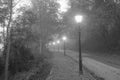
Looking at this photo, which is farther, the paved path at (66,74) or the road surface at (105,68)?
the road surface at (105,68)

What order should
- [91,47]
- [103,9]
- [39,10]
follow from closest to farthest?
[39,10]
[103,9]
[91,47]

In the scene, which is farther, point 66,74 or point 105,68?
point 105,68

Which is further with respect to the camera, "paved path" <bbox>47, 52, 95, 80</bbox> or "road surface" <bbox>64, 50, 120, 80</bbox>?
"road surface" <bbox>64, 50, 120, 80</bbox>

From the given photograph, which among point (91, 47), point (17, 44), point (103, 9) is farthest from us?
point (91, 47)

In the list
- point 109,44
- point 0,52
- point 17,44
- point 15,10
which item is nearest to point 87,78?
point 15,10

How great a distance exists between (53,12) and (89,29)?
7.59 metres

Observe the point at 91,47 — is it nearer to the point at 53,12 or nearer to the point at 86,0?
the point at 86,0

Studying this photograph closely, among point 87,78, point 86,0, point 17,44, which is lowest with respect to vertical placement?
point 87,78

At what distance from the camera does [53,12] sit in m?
20.8

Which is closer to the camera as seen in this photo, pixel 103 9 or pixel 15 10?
pixel 15 10

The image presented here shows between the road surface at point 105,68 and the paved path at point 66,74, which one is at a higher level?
the paved path at point 66,74

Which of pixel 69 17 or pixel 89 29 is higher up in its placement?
pixel 69 17

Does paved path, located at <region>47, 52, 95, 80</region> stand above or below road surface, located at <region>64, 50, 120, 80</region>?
above

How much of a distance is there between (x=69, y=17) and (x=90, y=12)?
14.0ft
